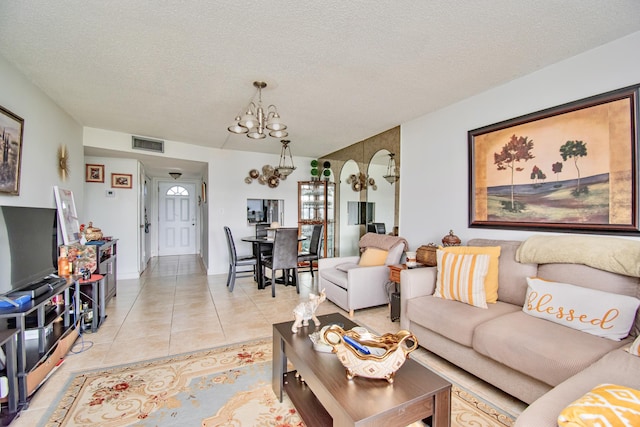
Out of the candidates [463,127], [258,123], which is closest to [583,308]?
[463,127]

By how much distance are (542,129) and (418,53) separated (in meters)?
1.26

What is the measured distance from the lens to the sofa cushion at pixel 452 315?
1960 mm

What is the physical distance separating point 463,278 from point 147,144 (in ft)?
16.2

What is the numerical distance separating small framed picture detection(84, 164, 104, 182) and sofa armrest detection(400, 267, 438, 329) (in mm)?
5294

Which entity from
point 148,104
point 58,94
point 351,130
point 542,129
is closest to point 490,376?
point 542,129

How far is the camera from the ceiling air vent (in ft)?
14.9

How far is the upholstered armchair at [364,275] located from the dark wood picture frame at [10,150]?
3129 mm

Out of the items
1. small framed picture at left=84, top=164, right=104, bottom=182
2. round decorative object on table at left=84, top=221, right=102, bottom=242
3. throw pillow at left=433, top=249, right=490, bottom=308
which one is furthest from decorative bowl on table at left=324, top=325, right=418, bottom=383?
small framed picture at left=84, top=164, right=104, bottom=182

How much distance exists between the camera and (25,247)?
2.11 meters

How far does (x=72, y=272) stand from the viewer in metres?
2.74

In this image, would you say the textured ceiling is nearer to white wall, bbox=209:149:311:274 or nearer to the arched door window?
white wall, bbox=209:149:311:274

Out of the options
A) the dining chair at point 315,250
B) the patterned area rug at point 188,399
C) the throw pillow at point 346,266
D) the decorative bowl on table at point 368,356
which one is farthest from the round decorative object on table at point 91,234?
the decorative bowl on table at point 368,356

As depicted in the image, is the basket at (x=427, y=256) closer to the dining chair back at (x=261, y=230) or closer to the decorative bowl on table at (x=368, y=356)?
the decorative bowl on table at (x=368, y=356)

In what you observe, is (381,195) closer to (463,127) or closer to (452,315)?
(463,127)
